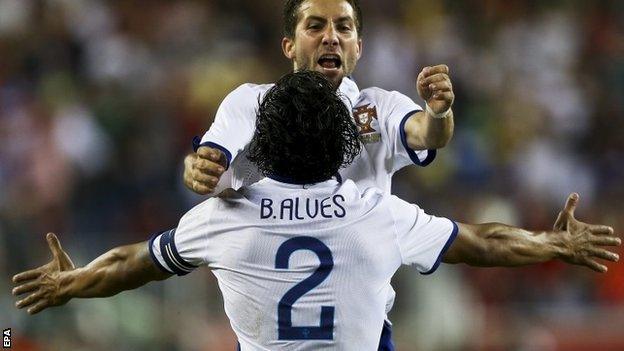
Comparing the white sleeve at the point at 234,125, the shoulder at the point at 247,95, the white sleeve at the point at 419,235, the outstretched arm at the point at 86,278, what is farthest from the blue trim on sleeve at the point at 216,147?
the white sleeve at the point at 419,235

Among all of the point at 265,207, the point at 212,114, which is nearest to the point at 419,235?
the point at 265,207

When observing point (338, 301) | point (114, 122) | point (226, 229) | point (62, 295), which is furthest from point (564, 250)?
point (114, 122)

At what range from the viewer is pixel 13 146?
9.66 meters

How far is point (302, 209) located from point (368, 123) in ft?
3.44

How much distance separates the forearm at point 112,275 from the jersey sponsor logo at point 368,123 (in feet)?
3.29

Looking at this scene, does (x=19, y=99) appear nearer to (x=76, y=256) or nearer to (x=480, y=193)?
(x=76, y=256)

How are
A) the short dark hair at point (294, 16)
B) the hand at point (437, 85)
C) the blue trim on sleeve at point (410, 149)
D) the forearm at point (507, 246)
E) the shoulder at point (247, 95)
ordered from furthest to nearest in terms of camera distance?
the short dark hair at point (294, 16), the shoulder at point (247, 95), the blue trim on sleeve at point (410, 149), the hand at point (437, 85), the forearm at point (507, 246)

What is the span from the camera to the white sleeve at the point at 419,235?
381cm

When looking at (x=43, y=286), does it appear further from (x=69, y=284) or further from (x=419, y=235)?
(x=419, y=235)

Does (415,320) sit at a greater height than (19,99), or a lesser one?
lesser

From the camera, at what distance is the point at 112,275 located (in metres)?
4.14

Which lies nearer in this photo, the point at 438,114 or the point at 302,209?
the point at 302,209

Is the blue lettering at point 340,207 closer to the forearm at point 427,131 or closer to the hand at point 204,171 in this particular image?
the hand at point 204,171

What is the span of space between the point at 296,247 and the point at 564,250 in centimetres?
102
